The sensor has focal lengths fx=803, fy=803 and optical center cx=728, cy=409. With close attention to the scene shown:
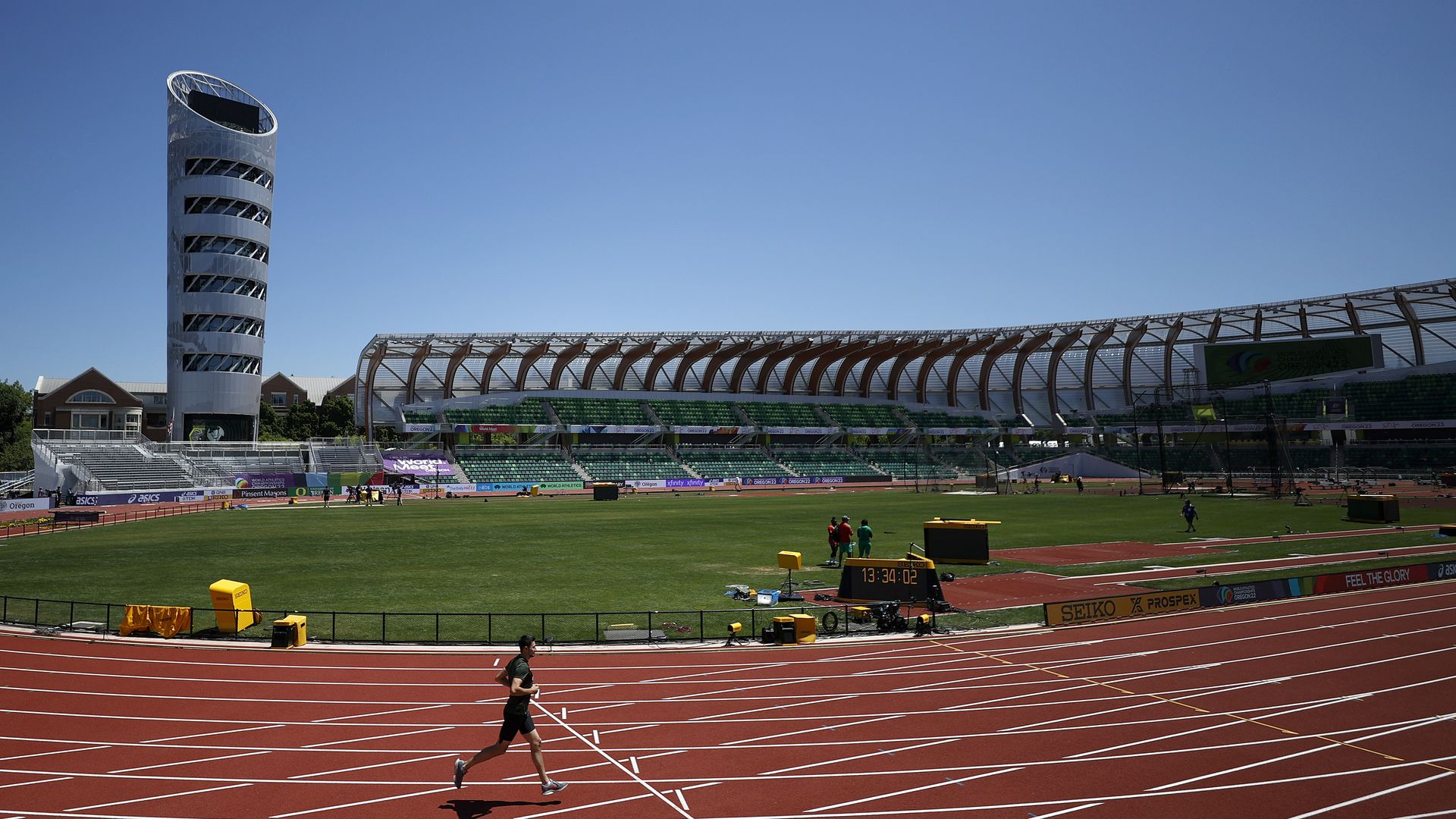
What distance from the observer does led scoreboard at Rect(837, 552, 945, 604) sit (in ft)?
64.9

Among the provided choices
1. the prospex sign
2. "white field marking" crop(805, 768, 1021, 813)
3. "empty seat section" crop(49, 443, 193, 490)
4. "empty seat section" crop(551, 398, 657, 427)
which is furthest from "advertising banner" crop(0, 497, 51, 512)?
"white field marking" crop(805, 768, 1021, 813)

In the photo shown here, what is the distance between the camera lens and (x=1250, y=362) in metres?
89.4

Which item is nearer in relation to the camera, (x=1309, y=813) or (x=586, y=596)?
(x=1309, y=813)

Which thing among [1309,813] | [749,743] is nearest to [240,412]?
[749,743]

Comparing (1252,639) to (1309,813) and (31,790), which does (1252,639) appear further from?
(31,790)

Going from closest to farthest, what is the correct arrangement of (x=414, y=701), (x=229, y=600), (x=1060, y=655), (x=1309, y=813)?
(x=1309, y=813) → (x=414, y=701) → (x=1060, y=655) → (x=229, y=600)

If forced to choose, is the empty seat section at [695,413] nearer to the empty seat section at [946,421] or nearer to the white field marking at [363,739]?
the empty seat section at [946,421]

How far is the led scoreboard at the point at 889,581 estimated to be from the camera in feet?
64.9

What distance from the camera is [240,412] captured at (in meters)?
82.4

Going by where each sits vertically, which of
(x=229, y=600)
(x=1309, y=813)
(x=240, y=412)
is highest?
(x=240, y=412)

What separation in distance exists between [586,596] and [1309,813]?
16.7 metres

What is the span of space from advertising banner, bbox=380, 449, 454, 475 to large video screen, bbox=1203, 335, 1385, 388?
8351 cm

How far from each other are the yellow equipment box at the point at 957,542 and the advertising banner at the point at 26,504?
57.5m

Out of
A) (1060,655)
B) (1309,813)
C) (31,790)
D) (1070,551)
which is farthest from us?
(1070,551)
